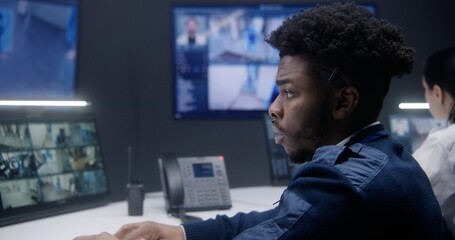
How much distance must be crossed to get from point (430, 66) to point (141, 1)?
133 cm

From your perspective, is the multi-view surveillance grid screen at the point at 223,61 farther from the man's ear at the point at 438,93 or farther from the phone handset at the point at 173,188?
the man's ear at the point at 438,93

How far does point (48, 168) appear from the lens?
67.2 inches

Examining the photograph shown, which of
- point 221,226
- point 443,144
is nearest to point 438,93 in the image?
point 443,144

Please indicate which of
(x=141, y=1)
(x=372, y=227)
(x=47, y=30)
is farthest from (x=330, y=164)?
(x=141, y=1)

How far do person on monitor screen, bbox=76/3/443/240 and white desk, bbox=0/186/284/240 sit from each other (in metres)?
0.42

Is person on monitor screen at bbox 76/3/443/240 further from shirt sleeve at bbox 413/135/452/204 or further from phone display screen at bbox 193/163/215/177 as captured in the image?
shirt sleeve at bbox 413/135/452/204

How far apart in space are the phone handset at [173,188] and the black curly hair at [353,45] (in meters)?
0.91

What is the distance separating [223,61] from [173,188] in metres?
0.75

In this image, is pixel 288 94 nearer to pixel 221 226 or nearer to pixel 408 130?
pixel 221 226

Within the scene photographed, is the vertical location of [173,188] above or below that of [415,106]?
below

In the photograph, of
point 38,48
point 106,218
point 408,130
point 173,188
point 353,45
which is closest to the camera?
point 353,45

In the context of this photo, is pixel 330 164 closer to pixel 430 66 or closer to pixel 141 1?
pixel 430 66

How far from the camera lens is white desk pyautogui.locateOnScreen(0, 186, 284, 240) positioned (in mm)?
1443

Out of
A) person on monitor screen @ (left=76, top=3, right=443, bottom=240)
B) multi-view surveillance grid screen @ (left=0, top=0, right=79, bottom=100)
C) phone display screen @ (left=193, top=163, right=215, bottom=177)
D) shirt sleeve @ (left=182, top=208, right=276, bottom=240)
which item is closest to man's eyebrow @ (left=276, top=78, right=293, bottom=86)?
person on monitor screen @ (left=76, top=3, right=443, bottom=240)
